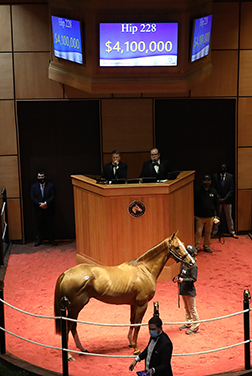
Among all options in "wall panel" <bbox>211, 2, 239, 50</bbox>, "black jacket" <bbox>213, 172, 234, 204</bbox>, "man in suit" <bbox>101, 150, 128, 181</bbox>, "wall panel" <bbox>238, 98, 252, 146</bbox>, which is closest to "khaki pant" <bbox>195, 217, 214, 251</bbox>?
"black jacket" <bbox>213, 172, 234, 204</bbox>

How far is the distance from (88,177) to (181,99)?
3173mm

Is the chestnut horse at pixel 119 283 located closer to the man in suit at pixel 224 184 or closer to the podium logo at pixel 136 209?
the podium logo at pixel 136 209

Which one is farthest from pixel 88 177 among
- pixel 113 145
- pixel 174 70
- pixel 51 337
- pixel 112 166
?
pixel 51 337

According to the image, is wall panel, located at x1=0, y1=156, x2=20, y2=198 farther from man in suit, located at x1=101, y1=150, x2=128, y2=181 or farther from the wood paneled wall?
man in suit, located at x1=101, y1=150, x2=128, y2=181

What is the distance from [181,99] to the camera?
12.1 metres

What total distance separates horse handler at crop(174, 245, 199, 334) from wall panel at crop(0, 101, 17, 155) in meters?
5.70

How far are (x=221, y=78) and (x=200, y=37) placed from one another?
199cm

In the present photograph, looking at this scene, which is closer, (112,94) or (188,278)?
(188,278)

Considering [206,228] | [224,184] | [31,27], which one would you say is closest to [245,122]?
[224,184]

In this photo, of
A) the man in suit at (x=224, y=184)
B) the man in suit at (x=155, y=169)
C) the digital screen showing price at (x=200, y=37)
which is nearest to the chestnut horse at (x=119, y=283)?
the man in suit at (x=155, y=169)

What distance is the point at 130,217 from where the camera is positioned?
31.7 ft

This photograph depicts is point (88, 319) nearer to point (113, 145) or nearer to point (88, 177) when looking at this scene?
point (88, 177)

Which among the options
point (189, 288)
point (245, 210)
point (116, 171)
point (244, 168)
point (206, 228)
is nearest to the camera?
point (189, 288)

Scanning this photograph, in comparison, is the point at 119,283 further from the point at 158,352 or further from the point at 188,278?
the point at 158,352
